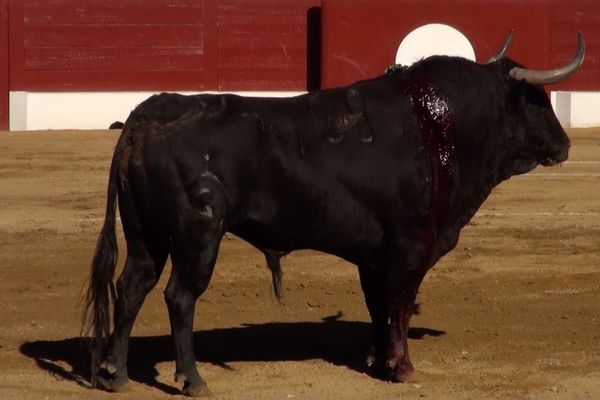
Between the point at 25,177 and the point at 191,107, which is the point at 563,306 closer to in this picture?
the point at 191,107

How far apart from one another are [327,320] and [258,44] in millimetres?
10702

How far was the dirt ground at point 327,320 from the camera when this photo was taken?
605 centimetres

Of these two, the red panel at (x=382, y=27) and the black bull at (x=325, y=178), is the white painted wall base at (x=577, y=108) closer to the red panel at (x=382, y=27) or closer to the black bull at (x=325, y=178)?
the red panel at (x=382, y=27)

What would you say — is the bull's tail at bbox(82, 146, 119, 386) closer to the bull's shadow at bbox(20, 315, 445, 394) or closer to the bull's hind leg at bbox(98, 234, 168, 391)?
the bull's hind leg at bbox(98, 234, 168, 391)

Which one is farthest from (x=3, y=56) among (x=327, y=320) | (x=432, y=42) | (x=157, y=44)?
(x=327, y=320)

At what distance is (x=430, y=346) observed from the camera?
673 cm

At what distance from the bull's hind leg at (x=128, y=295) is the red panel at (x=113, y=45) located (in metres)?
Answer: 11.6

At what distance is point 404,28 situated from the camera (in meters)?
17.5

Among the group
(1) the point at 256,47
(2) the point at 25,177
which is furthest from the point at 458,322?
(1) the point at 256,47

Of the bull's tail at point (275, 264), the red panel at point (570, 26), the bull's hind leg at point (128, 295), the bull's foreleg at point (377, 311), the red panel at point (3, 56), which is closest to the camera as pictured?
the bull's hind leg at point (128, 295)

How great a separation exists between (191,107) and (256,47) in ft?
39.3

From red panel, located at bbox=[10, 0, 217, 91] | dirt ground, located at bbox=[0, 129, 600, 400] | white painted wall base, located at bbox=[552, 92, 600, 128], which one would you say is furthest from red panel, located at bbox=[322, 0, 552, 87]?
dirt ground, located at bbox=[0, 129, 600, 400]

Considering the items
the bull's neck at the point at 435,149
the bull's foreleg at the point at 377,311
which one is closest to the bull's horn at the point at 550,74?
the bull's neck at the point at 435,149

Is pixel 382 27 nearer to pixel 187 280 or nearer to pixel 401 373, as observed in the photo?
pixel 401 373
